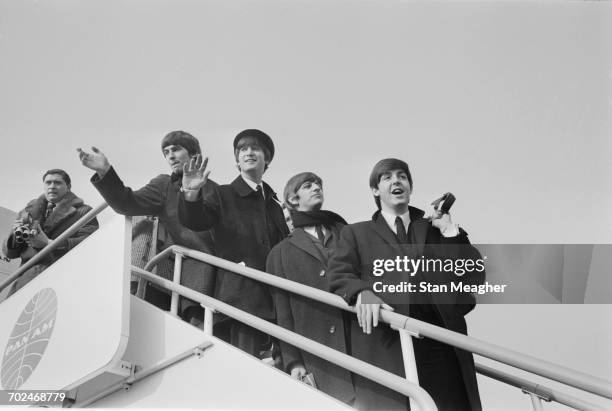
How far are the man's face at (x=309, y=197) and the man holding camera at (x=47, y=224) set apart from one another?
1016 mm

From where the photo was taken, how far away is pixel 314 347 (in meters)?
2.28

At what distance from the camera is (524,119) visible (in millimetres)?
2975

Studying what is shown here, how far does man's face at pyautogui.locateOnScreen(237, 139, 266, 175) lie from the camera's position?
3014 millimetres

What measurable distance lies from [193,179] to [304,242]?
619 mm

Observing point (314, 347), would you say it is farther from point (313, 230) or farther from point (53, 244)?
point (53, 244)

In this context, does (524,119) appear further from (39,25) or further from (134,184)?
(39,25)

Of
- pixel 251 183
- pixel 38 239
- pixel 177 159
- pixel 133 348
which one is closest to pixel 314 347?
pixel 133 348

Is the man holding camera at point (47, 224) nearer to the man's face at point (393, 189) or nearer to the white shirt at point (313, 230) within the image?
the white shirt at point (313, 230)

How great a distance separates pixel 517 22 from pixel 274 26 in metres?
1.23

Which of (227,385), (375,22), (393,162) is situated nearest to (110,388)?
(227,385)

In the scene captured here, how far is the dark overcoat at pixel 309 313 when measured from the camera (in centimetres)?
252

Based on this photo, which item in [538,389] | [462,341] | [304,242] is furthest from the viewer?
[304,242]

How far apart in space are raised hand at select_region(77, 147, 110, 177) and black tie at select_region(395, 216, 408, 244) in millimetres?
1404

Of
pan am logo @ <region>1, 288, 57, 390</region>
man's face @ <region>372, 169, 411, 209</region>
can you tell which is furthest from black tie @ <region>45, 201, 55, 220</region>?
man's face @ <region>372, 169, 411, 209</region>
